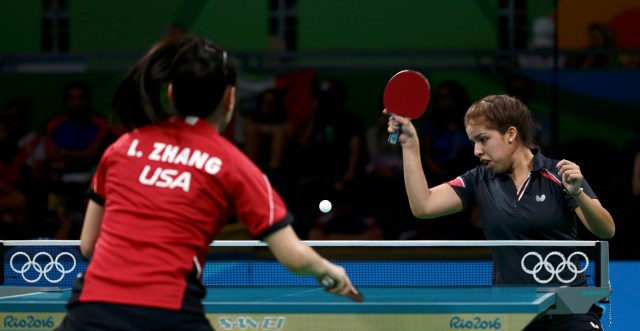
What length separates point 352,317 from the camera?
3.58 m

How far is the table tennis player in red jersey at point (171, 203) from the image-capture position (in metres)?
2.73

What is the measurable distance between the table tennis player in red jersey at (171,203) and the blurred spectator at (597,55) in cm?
919

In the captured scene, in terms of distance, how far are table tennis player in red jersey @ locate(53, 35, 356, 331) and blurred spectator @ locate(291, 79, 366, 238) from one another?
781cm

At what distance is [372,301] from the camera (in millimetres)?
3666

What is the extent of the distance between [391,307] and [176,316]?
1.01 metres

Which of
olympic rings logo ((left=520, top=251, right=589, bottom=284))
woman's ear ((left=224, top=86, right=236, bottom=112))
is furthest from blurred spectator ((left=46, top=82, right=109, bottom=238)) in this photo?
woman's ear ((left=224, top=86, right=236, bottom=112))

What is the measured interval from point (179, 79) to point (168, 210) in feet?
1.09

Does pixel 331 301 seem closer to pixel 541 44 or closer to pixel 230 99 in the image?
pixel 230 99

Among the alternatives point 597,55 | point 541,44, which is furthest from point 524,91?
point 597,55

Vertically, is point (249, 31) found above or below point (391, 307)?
above

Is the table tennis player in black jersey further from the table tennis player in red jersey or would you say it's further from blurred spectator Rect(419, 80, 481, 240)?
blurred spectator Rect(419, 80, 481, 240)

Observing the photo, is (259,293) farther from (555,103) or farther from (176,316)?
(555,103)

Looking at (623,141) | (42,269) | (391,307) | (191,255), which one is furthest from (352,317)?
(623,141)

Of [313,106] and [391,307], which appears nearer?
[391,307]
